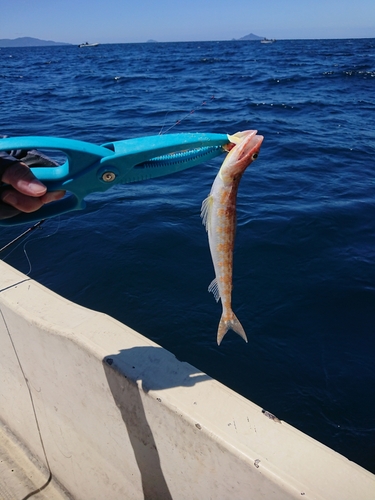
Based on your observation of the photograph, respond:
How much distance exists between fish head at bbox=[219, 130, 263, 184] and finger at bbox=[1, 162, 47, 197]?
99cm

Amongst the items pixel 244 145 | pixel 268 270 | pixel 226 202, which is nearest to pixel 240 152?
pixel 244 145

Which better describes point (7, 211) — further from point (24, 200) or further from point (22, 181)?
point (22, 181)

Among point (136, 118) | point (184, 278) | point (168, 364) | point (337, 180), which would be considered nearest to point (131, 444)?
point (168, 364)

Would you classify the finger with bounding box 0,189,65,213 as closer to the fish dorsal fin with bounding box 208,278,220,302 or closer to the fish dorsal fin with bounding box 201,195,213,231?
the fish dorsal fin with bounding box 201,195,213,231

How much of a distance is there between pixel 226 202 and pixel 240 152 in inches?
11.9

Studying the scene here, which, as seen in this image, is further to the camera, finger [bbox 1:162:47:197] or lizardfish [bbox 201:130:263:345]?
lizardfish [bbox 201:130:263:345]

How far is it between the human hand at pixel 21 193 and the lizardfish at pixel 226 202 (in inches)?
34.5

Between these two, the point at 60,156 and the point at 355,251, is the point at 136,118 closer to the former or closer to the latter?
the point at 60,156

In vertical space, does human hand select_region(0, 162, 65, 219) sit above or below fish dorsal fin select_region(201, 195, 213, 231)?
above

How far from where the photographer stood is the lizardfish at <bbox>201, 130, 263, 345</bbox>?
2.22m

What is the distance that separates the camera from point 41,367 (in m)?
2.82

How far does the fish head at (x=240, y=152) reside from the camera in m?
Result: 2.20

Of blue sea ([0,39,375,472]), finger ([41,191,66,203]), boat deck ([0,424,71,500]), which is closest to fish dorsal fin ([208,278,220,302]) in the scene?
finger ([41,191,66,203])

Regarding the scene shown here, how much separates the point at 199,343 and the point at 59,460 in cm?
203
